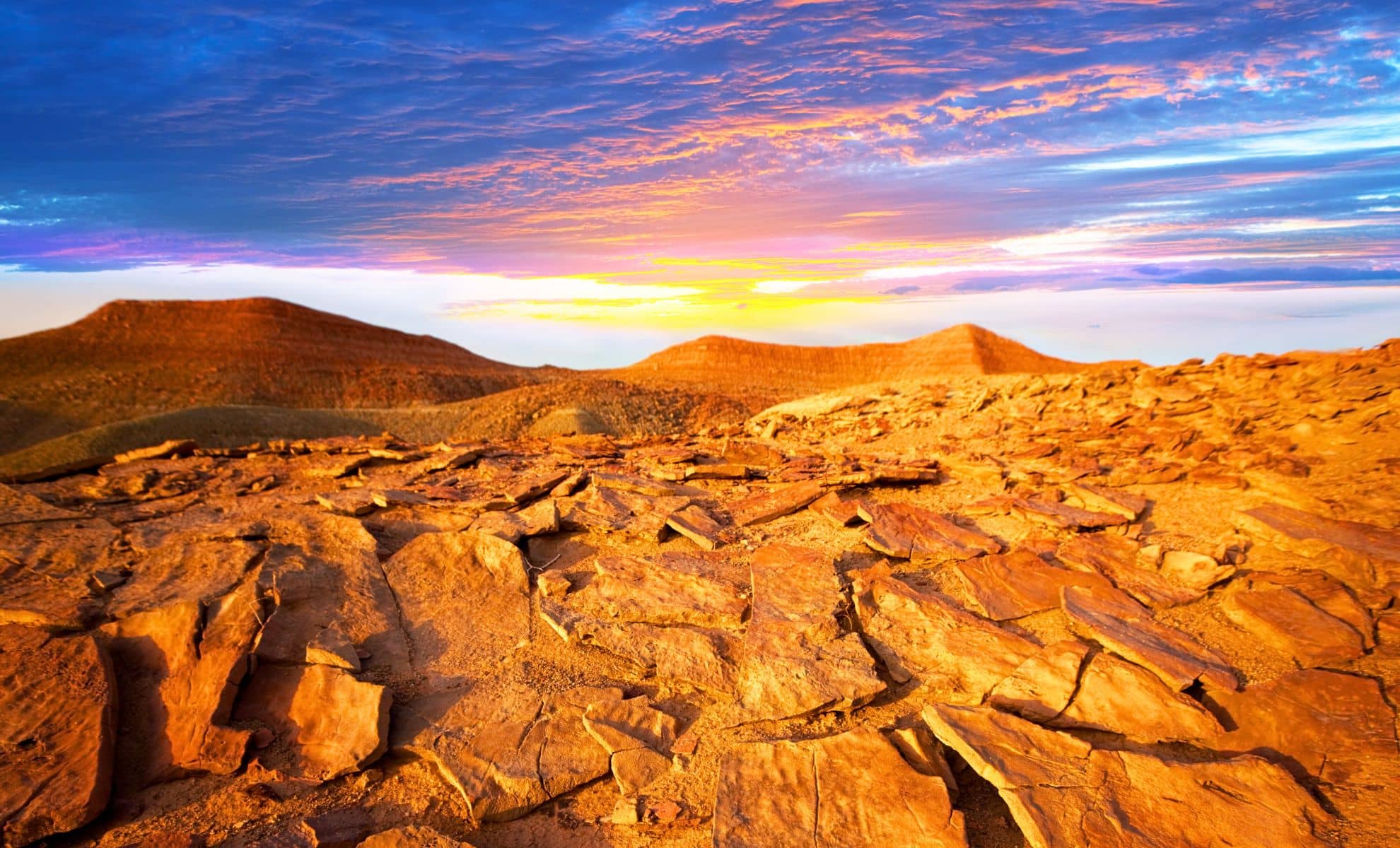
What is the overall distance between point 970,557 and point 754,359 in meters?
26.9

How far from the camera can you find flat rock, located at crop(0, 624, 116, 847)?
269 centimetres

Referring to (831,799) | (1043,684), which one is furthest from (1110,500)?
(831,799)

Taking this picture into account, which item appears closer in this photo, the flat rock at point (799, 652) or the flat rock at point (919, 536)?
the flat rock at point (799, 652)

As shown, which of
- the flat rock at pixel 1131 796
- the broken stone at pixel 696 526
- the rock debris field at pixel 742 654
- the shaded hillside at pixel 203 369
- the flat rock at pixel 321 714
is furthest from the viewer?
the shaded hillside at pixel 203 369

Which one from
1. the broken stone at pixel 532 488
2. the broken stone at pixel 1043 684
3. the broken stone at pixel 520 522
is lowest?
the broken stone at pixel 1043 684

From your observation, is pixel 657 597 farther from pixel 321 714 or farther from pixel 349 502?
pixel 349 502

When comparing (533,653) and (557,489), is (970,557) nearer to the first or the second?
(533,653)

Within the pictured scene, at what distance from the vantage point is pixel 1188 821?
8.16 feet

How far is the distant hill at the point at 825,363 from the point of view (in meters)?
26.5

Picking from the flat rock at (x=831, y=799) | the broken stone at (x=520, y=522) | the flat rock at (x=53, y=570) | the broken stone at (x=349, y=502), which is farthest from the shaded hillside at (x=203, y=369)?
the flat rock at (x=831, y=799)

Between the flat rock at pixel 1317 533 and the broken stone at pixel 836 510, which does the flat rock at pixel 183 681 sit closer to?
the broken stone at pixel 836 510

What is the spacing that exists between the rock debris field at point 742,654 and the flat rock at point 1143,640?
0.06 ft

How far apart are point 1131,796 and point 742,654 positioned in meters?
1.66

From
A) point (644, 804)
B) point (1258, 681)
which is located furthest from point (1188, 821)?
→ point (644, 804)
